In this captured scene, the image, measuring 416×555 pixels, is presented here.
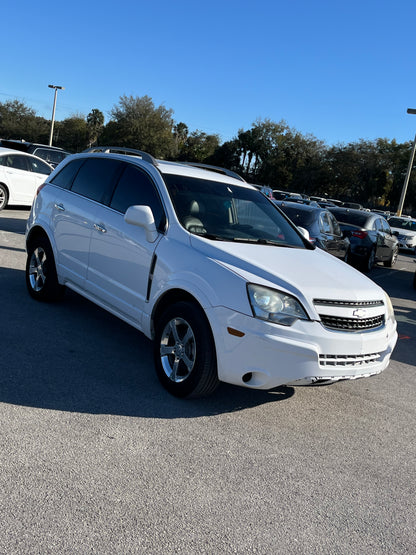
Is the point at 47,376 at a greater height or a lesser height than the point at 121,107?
lesser

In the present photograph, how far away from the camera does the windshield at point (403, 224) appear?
25250 millimetres

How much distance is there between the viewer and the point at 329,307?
3957 millimetres

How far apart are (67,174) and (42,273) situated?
1.17 m

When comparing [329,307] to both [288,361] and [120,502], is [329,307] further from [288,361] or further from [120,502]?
[120,502]

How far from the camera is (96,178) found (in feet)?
18.9

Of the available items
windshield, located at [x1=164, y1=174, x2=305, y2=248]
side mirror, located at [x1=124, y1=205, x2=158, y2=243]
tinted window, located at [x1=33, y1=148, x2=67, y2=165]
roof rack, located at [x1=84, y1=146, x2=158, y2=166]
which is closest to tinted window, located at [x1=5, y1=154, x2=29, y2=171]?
tinted window, located at [x1=33, y1=148, x2=67, y2=165]

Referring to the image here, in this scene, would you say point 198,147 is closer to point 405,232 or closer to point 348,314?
point 405,232

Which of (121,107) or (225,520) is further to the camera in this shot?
(121,107)

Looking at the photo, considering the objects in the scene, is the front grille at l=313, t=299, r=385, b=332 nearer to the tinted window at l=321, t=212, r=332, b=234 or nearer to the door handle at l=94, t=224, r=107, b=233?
the door handle at l=94, t=224, r=107, b=233

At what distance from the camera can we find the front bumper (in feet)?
12.3

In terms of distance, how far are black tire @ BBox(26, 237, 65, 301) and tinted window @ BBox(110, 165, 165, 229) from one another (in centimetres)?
129

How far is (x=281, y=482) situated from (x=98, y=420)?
1278 millimetres

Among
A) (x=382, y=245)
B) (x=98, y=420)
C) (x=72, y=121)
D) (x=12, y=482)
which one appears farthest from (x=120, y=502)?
(x=72, y=121)

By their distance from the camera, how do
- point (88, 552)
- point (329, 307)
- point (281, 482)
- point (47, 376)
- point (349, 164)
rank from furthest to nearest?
point (349, 164) → point (47, 376) → point (329, 307) → point (281, 482) → point (88, 552)
